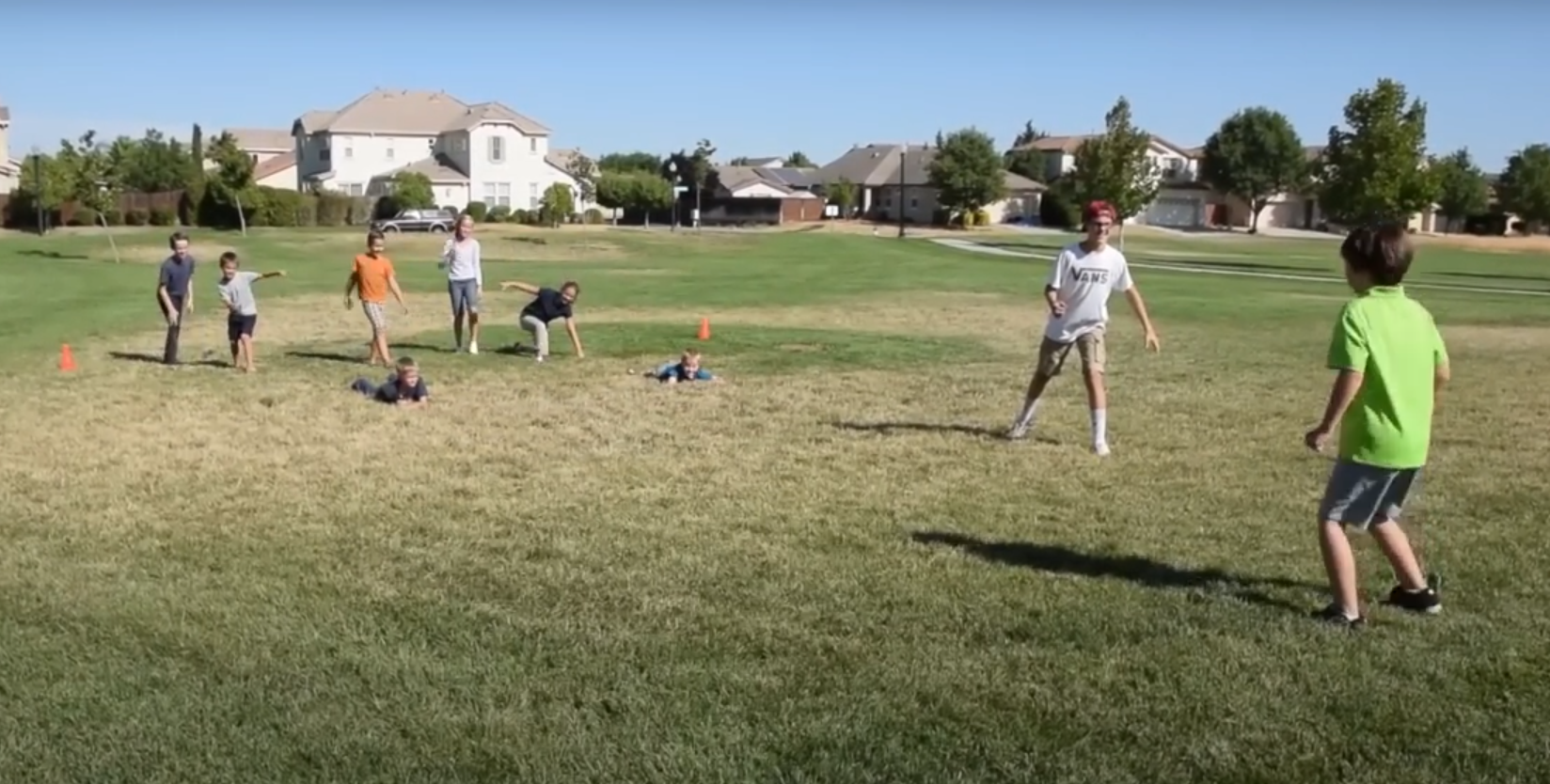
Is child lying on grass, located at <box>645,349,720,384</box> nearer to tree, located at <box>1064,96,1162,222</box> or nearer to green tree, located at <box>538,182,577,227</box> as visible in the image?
tree, located at <box>1064,96,1162,222</box>

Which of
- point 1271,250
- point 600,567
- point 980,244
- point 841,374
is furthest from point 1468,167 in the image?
point 600,567

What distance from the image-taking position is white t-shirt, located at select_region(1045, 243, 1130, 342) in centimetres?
1045

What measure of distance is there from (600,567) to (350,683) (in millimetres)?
1852

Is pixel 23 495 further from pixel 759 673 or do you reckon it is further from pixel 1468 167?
A: pixel 1468 167

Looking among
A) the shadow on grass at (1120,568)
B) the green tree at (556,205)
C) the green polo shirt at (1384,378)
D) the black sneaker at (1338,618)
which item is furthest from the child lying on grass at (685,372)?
the green tree at (556,205)

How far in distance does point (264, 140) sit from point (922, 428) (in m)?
121

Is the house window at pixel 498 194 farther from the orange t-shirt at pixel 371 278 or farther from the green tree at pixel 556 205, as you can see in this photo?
the orange t-shirt at pixel 371 278

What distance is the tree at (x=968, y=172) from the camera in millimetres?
94000

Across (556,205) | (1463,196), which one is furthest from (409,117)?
(1463,196)

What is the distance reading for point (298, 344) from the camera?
1805 cm

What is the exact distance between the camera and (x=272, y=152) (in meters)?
120

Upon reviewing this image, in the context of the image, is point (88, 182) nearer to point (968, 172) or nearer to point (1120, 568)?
point (968, 172)

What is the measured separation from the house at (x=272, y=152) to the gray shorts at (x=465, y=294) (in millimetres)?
92506

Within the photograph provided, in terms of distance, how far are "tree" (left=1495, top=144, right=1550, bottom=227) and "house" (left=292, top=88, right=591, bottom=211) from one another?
68.4 metres
